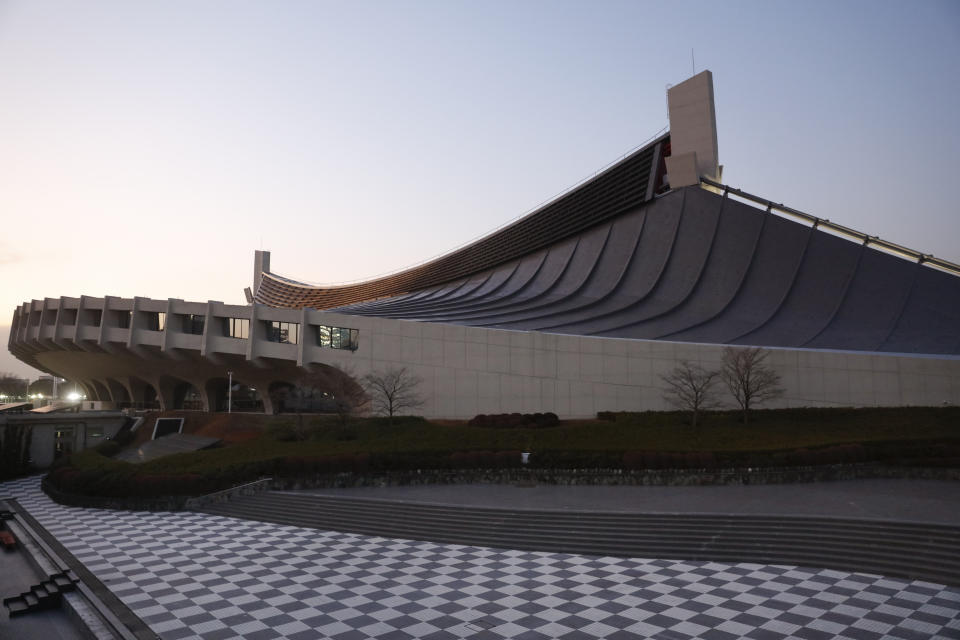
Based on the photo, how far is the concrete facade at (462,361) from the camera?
20406 mm

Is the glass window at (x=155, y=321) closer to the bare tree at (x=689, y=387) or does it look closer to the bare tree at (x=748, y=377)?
the bare tree at (x=689, y=387)

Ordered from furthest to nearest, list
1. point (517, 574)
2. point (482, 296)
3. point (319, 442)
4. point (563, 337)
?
point (482, 296), point (563, 337), point (319, 442), point (517, 574)

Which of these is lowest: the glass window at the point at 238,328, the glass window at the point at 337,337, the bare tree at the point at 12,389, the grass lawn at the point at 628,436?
the grass lawn at the point at 628,436

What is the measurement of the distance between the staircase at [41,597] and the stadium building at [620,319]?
17032mm

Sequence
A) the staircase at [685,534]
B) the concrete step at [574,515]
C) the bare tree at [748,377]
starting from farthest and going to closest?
the bare tree at [748,377], the concrete step at [574,515], the staircase at [685,534]

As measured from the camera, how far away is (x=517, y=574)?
10.4m

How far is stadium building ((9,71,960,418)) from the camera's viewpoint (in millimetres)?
22219

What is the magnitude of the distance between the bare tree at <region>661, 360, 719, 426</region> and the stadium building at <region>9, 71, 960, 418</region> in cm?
32

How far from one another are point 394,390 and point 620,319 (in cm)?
1063

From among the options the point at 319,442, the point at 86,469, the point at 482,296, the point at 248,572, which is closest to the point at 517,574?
the point at 248,572

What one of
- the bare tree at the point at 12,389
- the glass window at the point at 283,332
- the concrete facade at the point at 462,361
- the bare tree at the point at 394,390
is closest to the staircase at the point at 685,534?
the concrete facade at the point at 462,361

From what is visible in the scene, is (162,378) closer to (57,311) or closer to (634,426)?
(57,311)

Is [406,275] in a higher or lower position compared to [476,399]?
higher

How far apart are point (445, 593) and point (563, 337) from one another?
15642 mm
